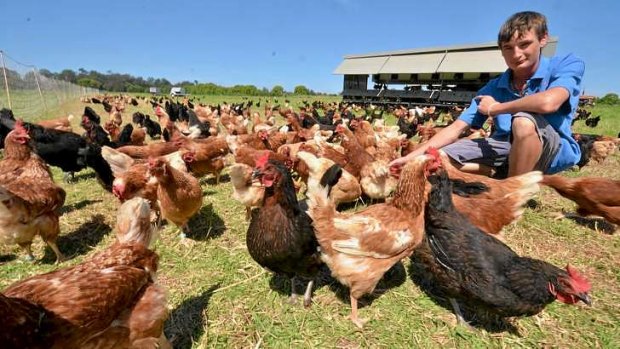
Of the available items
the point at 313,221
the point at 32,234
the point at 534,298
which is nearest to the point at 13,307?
the point at 313,221

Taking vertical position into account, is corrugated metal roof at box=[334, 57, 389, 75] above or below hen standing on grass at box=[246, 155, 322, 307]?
above

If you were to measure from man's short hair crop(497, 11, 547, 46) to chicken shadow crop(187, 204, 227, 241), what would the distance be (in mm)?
3949

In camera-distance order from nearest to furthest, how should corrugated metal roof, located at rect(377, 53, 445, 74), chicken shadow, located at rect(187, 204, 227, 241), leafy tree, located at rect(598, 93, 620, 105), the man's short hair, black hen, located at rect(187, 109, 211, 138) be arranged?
the man's short hair < chicken shadow, located at rect(187, 204, 227, 241) < black hen, located at rect(187, 109, 211, 138) < corrugated metal roof, located at rect(377, 53, 445, 74) < leafy tree, located at rect(598, 93, 620, 105)

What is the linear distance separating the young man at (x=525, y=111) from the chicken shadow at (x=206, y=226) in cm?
248

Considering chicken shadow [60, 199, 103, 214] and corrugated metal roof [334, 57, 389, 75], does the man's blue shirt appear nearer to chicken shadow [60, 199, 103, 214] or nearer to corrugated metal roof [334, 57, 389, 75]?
chicken shadow [60, 199, 103, 214]

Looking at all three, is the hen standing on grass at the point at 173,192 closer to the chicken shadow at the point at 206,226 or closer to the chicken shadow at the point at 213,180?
the chicken shadow at the point at 206,226

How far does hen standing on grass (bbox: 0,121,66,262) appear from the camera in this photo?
2742 millimetres

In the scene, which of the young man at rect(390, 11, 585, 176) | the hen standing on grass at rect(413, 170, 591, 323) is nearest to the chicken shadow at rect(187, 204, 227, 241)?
the young man at rect(390, 11, 585, 176)

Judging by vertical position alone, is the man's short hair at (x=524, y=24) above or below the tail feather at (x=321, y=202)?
above

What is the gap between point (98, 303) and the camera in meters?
1.63

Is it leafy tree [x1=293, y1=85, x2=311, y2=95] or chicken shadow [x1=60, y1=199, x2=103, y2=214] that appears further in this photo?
leafy tree [x1=293, y1=85, x2=311, y2=95]

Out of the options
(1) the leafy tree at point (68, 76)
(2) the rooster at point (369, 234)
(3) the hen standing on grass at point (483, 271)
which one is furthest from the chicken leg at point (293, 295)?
(1) the leafy tree at point (68, 76)

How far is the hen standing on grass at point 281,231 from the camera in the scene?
240 cm

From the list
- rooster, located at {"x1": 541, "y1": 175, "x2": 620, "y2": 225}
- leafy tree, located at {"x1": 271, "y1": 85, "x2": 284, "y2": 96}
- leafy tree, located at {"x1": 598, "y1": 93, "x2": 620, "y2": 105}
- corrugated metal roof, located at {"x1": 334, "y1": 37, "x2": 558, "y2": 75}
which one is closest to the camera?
rooster, located at {"x1": 541, "y1": 175, "x2": 620, "y2": 225}
